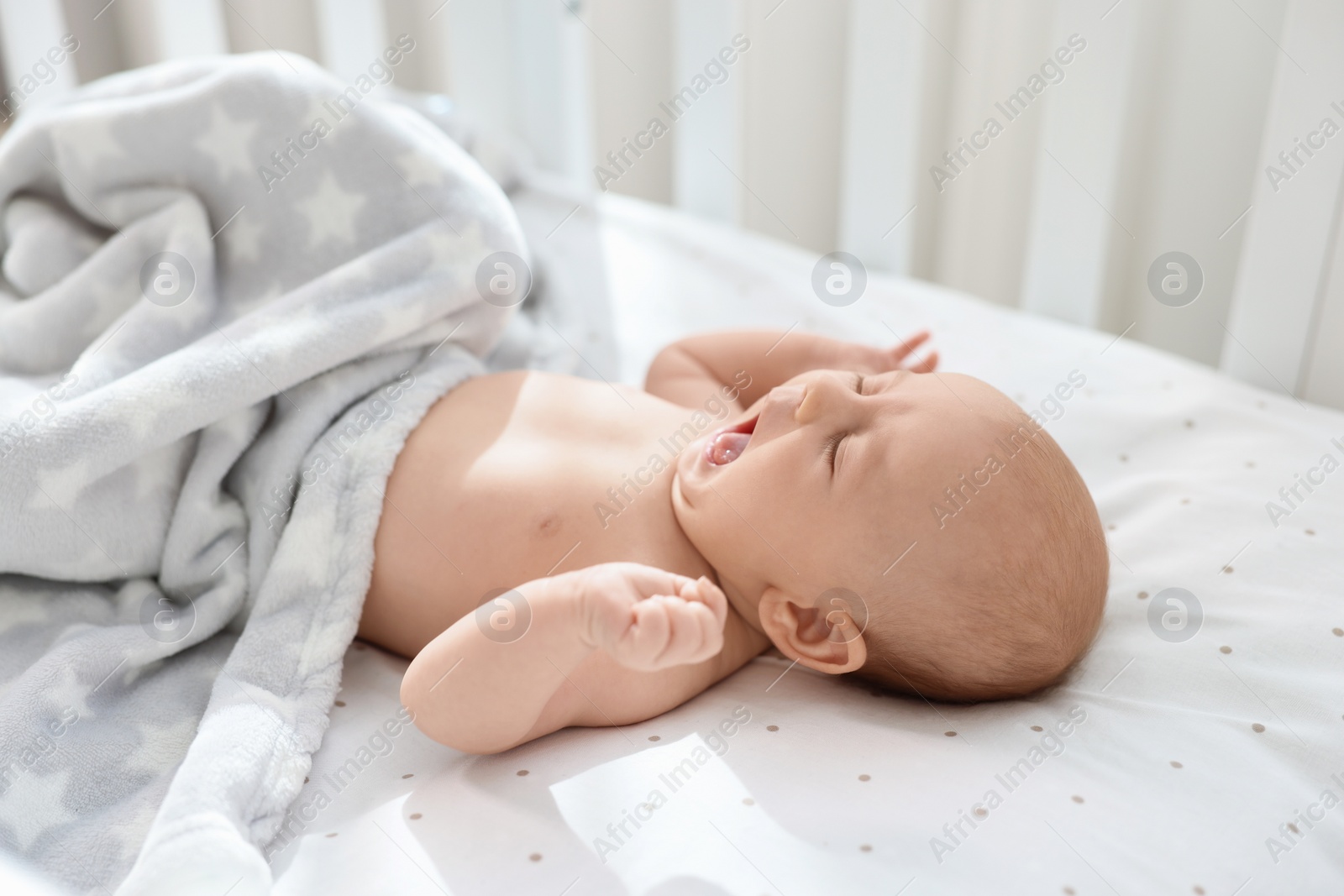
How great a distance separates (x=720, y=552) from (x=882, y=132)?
0.76 m

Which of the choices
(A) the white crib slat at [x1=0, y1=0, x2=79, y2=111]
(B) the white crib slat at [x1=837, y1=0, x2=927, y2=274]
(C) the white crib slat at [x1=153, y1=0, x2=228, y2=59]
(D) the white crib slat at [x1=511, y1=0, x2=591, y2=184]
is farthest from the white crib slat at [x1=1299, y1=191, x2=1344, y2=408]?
(A) the white crib slat at [x1=0, y1=0, x2=79, y2=111]

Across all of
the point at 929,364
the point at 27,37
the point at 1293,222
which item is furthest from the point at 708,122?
the point at 27,37

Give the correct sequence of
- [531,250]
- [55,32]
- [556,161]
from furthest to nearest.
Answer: [556,161], [55,32], [531,250]

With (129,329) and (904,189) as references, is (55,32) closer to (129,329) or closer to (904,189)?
(129,329)

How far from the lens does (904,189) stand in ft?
4.41

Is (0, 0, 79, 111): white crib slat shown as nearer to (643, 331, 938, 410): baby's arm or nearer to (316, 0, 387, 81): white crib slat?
(316, 0, 387, 81): white crib slat

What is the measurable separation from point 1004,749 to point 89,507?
0.72 m

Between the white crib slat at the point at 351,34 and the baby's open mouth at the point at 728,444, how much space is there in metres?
1.08

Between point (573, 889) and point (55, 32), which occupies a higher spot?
point (55, 32)

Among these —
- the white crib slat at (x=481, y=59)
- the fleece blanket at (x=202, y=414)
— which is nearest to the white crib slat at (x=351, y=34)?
the white crib slat at (x=481, y=59)

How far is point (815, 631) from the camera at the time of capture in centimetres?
77

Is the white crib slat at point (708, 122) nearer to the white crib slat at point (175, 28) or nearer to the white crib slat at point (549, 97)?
the white crib slat at point (549, 97)

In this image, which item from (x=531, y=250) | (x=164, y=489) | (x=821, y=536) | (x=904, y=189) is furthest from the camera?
(x=904, y=189)

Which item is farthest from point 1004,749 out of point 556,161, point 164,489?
point 556,161
